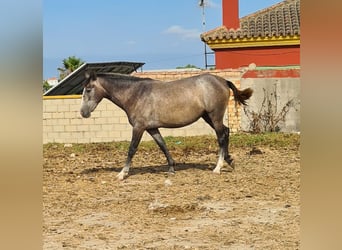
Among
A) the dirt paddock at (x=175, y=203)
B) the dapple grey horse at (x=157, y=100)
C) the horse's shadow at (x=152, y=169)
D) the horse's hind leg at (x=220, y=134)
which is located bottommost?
the dirt paddock at (x=175, y=203)

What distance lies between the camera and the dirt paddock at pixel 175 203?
9.98 ft

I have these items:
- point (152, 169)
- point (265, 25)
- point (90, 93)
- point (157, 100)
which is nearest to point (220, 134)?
point (157, 100)

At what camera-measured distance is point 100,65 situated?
36.4 feet

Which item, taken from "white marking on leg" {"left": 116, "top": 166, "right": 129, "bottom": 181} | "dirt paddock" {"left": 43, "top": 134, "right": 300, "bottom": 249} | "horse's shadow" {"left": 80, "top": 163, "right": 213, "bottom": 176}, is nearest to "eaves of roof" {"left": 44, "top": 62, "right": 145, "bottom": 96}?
"dirt paddock" {"left": 43, "top": 134, "right": 300, "bottom": 249}

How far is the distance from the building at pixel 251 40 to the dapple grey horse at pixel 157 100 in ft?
17.3

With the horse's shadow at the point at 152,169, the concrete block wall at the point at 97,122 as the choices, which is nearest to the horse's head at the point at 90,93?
the horse's shadow at the point at 152,169

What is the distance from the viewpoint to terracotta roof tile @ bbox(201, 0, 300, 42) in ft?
34.8

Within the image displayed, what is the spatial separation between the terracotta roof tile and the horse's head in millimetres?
Result: 5824

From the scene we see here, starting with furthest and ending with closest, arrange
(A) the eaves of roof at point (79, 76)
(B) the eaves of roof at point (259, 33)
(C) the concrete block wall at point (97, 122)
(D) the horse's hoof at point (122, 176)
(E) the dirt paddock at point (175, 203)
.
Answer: (A) the eaves of roof at point (79, 76) → (B) the eaves of roof at point (259, 33) → (C) the concrete block wall at point (97, 122) → (D) the horse's hoof at point (122, 176) → (E) the dirt paddock at point (175, 203)

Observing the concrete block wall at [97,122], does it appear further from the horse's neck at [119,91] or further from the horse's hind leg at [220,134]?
the horse's neck at [119,91]

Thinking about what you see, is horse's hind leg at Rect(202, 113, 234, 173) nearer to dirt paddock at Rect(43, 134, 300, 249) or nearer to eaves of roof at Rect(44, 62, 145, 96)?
dirt paddock at Rect(43, 134, 300, 249)

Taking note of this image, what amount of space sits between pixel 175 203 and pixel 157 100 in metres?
1.59
